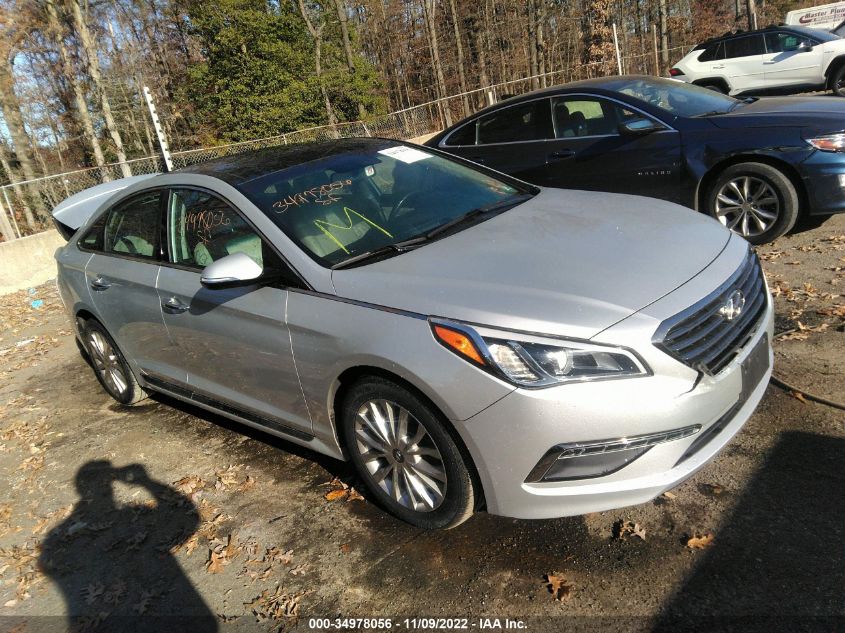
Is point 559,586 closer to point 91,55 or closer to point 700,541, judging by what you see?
point 700,541

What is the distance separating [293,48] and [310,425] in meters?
27.7

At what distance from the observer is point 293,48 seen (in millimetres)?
28078

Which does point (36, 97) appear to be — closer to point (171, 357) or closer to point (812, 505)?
point (171, 357)

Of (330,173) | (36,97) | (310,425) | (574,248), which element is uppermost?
(36,97)

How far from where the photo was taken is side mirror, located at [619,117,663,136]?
5.88 m

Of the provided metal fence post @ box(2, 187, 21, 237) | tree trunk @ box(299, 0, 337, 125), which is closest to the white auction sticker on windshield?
metal fence post @ box(2, 187, 21, 237)

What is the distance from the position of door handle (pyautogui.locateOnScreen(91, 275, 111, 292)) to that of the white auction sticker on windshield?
2105 mm

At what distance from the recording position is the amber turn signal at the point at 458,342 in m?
2.57

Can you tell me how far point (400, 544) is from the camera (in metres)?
3.07

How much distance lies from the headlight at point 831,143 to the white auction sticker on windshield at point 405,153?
10.7 ft

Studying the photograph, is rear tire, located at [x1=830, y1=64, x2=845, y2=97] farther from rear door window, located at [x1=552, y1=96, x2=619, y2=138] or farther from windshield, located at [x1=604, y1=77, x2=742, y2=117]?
rear door window, located at [x1=552, y1=96, x2=619, y2=138]

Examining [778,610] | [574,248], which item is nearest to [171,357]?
[574,248]

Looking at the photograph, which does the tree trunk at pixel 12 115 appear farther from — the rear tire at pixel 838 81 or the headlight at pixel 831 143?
the headlight at pixel 831 143

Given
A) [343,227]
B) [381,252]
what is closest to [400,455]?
[381,252]
